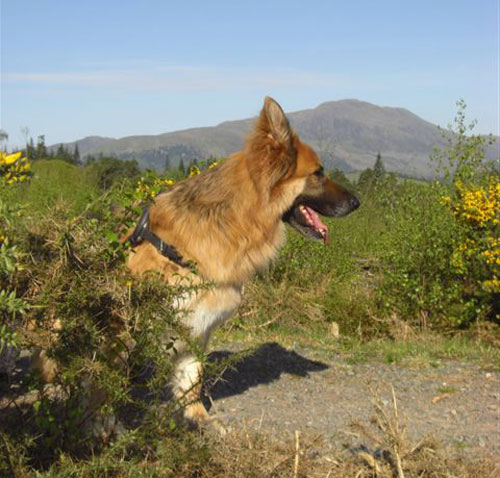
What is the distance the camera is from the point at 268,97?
5.09 meters

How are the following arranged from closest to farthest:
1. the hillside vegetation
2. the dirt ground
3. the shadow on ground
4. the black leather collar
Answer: the hillside vegetation → the black leather collar → the dirt ground → the shadow on ground

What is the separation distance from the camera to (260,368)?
6.77m

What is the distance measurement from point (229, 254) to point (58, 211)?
2098mm

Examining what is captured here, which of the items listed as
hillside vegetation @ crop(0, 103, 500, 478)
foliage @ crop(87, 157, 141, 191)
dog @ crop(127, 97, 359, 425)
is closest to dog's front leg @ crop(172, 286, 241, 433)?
dog @ crop(127, 97, 359, 425)

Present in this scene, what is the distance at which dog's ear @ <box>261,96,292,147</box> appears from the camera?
5.11m

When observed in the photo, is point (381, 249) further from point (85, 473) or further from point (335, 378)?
point (85, 473)

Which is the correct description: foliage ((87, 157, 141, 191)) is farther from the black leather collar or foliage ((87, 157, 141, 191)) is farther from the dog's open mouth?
the dog's open mouth

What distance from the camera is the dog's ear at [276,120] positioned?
511 cm

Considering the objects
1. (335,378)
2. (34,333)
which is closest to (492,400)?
(335,378)

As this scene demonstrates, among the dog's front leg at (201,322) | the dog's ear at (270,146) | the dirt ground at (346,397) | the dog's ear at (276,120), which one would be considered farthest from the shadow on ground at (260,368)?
the dog's ear at (276,120)

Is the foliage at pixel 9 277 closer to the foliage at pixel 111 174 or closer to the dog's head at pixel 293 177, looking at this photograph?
the foliage at pixel 111 174

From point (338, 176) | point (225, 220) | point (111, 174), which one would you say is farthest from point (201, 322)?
point (338, 176)

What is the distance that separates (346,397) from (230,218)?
2079mm

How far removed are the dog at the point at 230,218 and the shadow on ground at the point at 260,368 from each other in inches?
31.5
